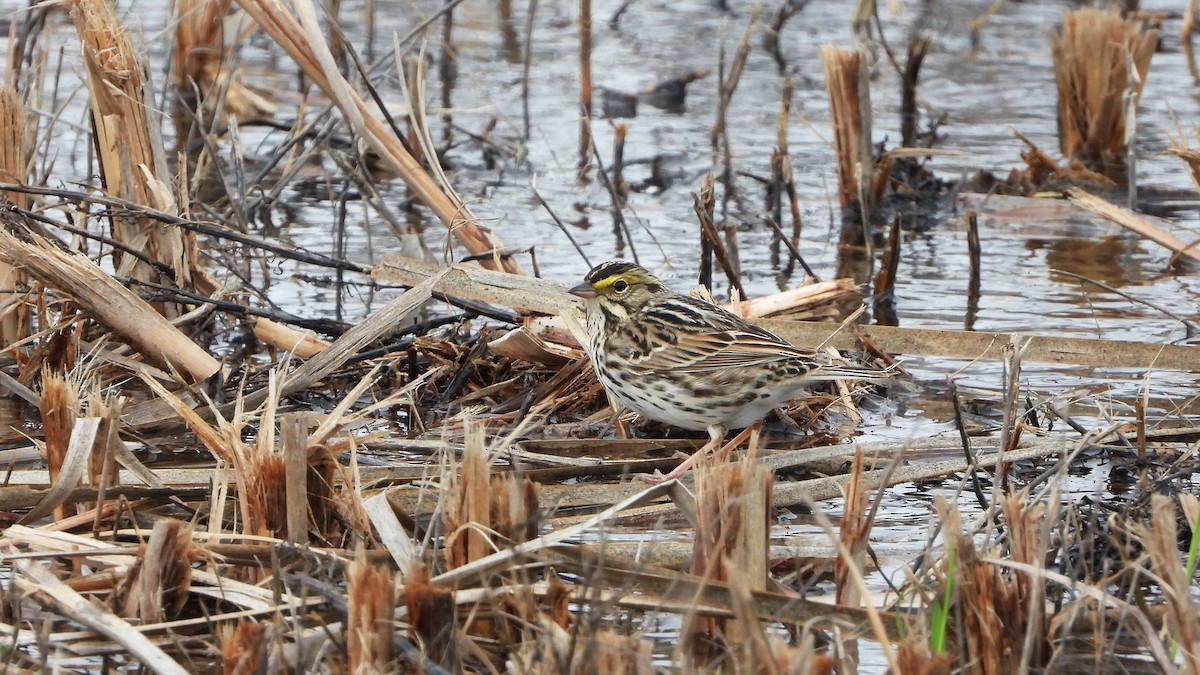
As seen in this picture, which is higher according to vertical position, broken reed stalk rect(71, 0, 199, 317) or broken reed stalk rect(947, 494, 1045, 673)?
broken reed stalk rect(71, 0, 199, 317)

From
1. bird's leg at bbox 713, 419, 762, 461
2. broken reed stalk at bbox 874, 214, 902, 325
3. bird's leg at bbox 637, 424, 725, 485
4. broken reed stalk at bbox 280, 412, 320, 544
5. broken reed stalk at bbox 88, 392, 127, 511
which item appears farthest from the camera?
broken reed stalk at bbox 874, 214, 902, 325

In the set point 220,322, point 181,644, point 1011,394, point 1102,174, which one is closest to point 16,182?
point 220,322

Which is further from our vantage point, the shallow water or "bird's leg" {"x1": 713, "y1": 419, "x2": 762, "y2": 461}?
the shallow water

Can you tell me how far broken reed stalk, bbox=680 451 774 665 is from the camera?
3943 mm

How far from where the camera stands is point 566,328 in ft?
21.6

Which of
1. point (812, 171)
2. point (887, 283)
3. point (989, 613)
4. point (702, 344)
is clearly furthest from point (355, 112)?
point (812, 171)

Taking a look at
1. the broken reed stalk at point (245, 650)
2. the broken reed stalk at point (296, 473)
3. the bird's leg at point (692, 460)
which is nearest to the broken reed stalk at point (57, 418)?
the broken reed stalk at point (296, 473)

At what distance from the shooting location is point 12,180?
6418 mm

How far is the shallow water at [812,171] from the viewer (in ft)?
23.3

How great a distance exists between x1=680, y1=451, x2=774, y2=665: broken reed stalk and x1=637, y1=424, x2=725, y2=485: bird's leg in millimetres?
1085

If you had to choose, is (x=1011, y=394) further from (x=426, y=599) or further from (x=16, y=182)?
(x=16, y=182)

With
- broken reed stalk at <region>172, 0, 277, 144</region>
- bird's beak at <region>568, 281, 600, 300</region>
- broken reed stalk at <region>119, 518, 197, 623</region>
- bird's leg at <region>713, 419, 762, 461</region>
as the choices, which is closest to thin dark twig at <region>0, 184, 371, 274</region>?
bird's beak at <region>568, 281, 600, 300</region>

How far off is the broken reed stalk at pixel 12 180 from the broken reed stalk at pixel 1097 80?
284 inches

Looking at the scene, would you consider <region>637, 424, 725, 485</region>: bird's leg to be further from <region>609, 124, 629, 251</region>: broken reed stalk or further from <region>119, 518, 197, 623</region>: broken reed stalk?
<region>609, 124, 629, 251</region>: broken reed stalk
